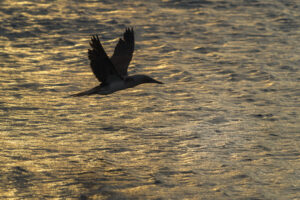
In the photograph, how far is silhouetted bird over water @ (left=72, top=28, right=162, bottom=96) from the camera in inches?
287

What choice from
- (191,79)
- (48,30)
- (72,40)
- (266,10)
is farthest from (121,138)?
(266,10)

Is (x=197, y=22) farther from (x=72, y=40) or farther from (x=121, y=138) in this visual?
(x=121, y=138)

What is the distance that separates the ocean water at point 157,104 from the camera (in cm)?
730

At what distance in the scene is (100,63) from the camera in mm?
7488

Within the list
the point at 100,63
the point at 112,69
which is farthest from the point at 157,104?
the point at 100,63

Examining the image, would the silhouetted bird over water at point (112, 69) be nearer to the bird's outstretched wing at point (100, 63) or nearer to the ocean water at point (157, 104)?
the bird's outstretched wing at point (100, 63)

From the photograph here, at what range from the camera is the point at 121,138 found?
8.54 m

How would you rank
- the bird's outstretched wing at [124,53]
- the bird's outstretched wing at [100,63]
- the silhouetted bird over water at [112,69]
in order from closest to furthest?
the bird's outstretched wing at [100,63] < the silhouetted bird over water at [112,69] < the bird's outstretched wing at [124,53]

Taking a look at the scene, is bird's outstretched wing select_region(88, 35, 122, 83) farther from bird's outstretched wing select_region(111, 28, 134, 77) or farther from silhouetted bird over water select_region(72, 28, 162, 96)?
bird's outstretched wing select_region(111, 28, 134, 77)

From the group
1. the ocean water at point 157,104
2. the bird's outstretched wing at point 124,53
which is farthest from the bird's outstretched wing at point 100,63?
the ocean water at point 157,104

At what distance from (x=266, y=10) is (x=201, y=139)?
724cm

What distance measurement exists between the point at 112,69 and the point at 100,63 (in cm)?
20

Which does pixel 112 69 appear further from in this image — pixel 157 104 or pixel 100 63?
pixel 157 104

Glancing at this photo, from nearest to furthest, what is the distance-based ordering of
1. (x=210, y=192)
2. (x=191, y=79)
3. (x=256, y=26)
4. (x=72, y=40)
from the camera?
1. (x=210, y=192)
2. (x=191, y=79)
3. (x=72, y=40)
4. (x=256, y=26)
